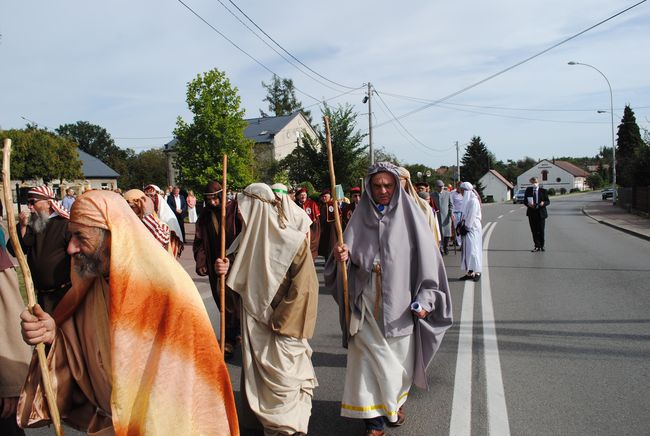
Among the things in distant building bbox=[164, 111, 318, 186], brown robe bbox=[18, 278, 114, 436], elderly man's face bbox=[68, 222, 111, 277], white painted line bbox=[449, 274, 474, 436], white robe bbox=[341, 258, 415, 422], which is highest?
distant building bbox=[164, 111, 318, 186]

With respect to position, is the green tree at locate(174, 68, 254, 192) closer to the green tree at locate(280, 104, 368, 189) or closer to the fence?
the green tree at locate(280, 104, 368, 189)

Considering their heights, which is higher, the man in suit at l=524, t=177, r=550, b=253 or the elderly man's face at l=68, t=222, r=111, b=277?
the elderly man's face at l=68, t=222, r=111, b=277

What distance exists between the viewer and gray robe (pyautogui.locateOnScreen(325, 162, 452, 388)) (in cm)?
404

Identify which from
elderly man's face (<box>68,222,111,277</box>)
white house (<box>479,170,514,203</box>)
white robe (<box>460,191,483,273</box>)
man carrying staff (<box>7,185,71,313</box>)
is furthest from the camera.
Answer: white house (<box>479,170,514,203</box>)

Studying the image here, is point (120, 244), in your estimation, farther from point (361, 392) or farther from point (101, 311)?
point (361, 392)

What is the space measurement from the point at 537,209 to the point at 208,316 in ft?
42.7

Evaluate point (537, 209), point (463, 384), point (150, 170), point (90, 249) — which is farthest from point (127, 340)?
point (150, 170)

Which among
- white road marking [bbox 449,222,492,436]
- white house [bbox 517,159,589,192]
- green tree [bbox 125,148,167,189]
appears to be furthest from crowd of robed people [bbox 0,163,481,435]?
white house [bbox 517,159,589,192]

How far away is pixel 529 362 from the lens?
561 centimetres

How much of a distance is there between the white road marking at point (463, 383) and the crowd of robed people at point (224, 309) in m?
0.44

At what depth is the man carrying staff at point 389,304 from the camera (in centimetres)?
401

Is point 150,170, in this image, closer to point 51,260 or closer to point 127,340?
point 51,260

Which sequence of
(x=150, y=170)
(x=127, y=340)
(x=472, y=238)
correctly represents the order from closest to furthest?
(x=127, y=340)
(x=472, y=238)
(x=150, y=170)

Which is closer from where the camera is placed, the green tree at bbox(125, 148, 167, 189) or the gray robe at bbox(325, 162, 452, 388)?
Answer: the gray robe at bbox(325, 162, 452, 388)
